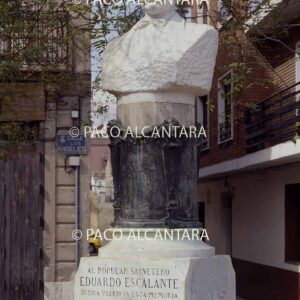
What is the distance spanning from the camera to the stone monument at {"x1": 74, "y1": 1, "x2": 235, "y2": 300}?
23.1 ft

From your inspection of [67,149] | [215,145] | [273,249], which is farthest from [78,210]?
[215,145]

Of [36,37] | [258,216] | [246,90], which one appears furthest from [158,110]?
[258,216]

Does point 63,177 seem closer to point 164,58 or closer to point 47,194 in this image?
point 47,194

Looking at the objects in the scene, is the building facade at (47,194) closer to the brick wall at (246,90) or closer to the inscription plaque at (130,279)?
the brick wall at (246,90)

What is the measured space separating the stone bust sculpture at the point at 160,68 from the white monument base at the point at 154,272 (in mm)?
1085

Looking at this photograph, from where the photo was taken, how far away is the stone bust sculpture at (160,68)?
733 cm

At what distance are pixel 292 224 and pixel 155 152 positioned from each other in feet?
28.1

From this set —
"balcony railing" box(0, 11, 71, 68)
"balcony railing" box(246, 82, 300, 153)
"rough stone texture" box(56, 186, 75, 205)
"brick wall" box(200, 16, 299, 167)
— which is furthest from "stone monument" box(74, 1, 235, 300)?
"rough stone texture" box(56, 186, 75, 205)

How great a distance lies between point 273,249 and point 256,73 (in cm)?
348

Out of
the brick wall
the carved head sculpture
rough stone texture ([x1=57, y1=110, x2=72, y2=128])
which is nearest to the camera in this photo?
the carved head sculpture

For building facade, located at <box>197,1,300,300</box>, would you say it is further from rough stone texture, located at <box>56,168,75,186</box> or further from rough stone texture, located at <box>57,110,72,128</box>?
rough stone texture, located at <box>56,168,75,186</box>

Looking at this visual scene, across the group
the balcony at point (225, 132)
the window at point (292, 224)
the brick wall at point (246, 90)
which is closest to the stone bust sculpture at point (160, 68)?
the brick wall at point (246, 90)

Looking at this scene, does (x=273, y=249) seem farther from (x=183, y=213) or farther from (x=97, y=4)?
(x=183, y=213)

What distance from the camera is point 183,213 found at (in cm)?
742
